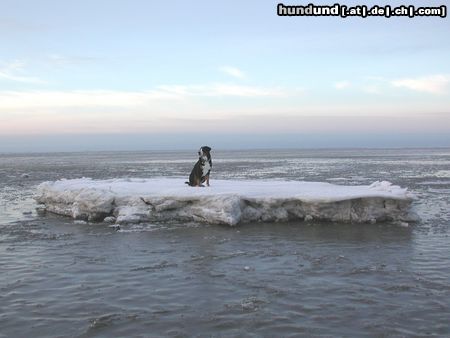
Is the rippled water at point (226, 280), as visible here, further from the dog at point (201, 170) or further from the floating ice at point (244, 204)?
the dog at point (201, 170)

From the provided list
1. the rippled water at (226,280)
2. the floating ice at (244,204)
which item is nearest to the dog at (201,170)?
the floating ice at (244,204)

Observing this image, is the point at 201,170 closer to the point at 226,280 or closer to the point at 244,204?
the point at 244,204

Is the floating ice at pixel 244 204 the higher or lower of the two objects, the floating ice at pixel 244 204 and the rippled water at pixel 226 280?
the higher

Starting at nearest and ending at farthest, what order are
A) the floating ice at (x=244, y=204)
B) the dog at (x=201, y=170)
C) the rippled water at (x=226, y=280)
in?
the rippled water at (x=226, y=280) < the floating ice at (x=244, y=204) < the dog at (x=201, y=170)

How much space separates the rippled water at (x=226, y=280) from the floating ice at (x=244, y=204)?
27.7 inches

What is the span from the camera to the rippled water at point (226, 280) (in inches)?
300

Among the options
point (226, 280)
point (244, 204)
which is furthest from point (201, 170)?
point (226, 280)

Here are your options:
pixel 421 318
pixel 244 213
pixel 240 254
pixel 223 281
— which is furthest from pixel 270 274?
pixel 244 213

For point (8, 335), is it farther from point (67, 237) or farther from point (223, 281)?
point (67, 237)

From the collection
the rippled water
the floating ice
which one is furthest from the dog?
the rippled water

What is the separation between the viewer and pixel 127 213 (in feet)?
55.9

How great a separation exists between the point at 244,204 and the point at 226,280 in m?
7.06

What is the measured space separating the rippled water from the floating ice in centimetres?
70

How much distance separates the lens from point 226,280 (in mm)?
10008
